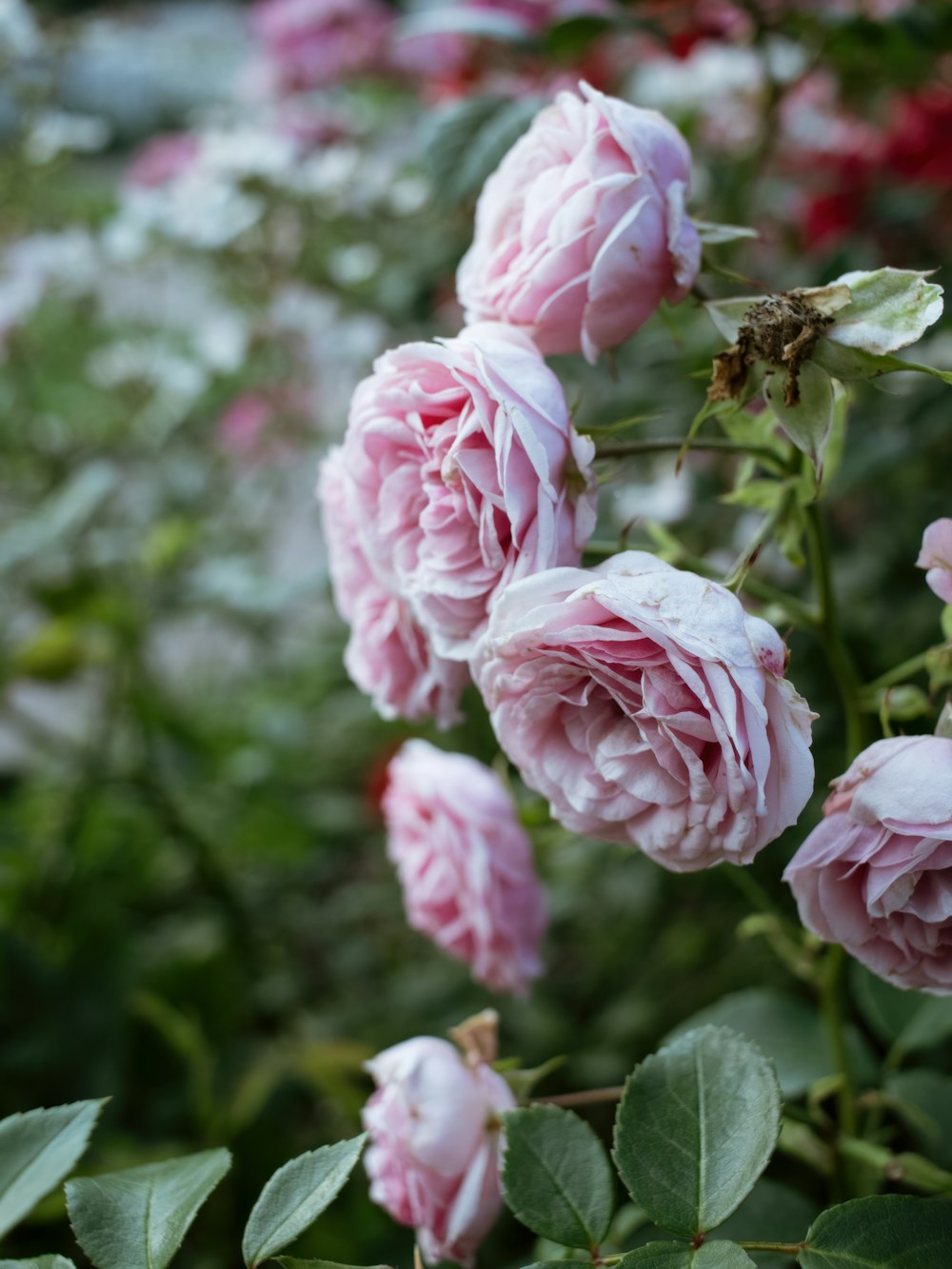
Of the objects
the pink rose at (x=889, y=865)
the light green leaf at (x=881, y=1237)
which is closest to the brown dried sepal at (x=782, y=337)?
the pink rose at (x=889, y=865)

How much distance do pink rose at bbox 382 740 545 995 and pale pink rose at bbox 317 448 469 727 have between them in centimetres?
10

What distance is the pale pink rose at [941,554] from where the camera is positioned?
35cm

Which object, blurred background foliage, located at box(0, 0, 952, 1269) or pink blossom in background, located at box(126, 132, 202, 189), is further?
pink blossom in background, located at box(126, 132, 202, 189)

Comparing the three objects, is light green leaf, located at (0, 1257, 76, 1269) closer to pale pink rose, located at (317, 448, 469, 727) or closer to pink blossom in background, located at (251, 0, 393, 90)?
pale pink rose, located at (317, 448, 469, 727)

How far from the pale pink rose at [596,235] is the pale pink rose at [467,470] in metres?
0.02

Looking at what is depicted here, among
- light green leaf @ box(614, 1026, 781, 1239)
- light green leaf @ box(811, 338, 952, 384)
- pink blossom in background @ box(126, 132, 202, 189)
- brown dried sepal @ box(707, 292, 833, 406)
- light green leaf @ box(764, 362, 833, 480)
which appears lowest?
pink blossom in background @ box(126, 132, 202, 189)

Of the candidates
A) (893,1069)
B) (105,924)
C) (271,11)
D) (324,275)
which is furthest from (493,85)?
(893,1069)

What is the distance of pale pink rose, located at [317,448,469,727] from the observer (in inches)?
16.9

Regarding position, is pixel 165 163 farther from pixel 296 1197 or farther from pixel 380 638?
pixel 296 1197

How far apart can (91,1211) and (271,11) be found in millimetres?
1393

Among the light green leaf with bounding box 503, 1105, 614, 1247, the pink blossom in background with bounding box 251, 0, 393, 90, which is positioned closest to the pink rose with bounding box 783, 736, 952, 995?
the light green leaf with bounding box 503, 1105, 614, 1247

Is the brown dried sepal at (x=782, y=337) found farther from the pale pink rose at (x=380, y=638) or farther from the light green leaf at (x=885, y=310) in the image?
the pale pink rose at (x=380, y=638)

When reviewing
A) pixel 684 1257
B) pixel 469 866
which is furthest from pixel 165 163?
pixel 684 1257

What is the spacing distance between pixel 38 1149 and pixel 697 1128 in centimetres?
20
